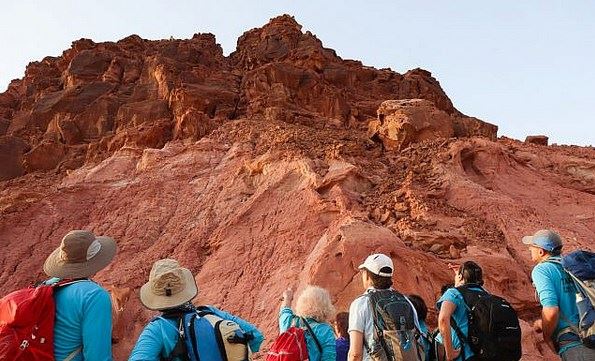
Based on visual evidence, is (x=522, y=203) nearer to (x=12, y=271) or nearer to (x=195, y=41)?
(x=12, y=271)

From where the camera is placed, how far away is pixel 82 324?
3.50 meters

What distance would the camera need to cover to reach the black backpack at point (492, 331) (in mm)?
4598

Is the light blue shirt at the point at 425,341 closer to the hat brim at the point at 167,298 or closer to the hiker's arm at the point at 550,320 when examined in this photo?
the hiker's arm at the point at 550,320

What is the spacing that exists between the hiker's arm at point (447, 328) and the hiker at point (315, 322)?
91 cm

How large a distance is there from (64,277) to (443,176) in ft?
33.4

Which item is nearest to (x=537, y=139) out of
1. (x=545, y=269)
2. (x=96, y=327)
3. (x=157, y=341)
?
(x=545, y=269)

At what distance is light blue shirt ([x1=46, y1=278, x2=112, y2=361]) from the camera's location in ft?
11.4

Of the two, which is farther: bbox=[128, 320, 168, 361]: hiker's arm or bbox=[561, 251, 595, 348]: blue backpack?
bbox=[561, 251, 595, 348]: blue backpack

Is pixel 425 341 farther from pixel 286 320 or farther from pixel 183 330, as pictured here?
pixel 183 330

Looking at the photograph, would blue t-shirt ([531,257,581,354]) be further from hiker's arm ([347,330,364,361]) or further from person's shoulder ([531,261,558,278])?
hiker's arm ([347,330,364,361])

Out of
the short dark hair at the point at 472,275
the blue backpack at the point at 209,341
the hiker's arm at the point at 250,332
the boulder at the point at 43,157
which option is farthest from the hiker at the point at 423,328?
the boulder at the point at 43,157

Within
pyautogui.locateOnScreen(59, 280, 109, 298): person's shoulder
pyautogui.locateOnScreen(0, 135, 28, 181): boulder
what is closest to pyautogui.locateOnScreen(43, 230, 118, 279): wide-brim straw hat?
pyautogui.locateOnScreen(59, 280, 109, 298): person's shoulder

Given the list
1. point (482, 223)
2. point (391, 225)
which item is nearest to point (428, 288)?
point (391, 225)

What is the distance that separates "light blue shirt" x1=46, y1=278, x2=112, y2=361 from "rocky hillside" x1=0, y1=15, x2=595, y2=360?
6319 millimetres
